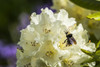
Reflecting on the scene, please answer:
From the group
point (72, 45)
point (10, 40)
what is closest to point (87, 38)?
point (72, 45)

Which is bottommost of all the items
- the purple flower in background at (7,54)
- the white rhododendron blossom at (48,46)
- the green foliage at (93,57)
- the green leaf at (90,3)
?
the green foliage at (93,57)

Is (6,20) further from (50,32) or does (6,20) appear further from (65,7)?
(50,32)

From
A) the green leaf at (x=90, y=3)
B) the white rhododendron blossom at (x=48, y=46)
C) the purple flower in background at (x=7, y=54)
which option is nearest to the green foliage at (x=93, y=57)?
the white rhododendron blossom at (x=48, y=46)

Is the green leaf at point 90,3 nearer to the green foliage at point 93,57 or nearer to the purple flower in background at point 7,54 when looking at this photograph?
the green foliage at point 93,57

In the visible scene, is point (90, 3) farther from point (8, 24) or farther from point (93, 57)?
point (8, 24)

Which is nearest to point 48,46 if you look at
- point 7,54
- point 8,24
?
point 7,54

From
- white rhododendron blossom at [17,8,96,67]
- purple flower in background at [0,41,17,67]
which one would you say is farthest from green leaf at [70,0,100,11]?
purple flower in background at [0,41,17,67]

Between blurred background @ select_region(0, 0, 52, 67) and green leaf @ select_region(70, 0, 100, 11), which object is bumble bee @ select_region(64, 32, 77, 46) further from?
blurred background @ select_region(0, 0, 52, 67)
